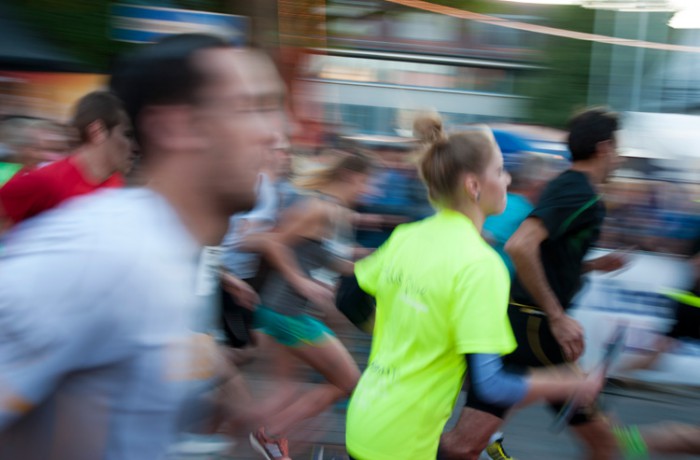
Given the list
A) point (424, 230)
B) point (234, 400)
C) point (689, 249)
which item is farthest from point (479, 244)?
point (689, 249)

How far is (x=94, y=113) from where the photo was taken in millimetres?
3662

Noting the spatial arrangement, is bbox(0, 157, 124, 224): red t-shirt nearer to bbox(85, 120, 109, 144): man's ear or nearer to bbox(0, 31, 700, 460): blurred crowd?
bbox(0, 31, 700, 460): blurred crowd

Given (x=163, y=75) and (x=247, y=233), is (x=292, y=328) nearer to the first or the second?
(x=247, y=233)

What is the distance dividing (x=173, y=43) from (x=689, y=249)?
4.59 m

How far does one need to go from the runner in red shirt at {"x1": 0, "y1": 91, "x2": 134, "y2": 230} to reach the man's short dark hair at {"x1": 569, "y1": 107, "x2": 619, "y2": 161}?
1.92 m

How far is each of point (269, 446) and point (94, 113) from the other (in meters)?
1.73

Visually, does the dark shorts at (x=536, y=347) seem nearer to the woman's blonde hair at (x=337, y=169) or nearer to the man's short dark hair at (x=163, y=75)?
the woman's blonde hair at (x=337, y=169)

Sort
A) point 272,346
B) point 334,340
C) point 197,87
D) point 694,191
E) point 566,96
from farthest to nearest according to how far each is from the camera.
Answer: point 566,96
point 694,191
point 272,346
point 334,340
point 197,87

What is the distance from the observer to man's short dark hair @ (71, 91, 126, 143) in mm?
3617

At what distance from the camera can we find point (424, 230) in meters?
2.63

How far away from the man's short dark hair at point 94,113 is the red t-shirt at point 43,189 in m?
0.17

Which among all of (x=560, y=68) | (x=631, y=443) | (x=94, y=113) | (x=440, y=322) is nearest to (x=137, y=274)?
(x=440, y=322)

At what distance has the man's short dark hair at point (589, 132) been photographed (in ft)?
12.3

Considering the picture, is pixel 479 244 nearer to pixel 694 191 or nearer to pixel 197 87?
pixel 197 87
